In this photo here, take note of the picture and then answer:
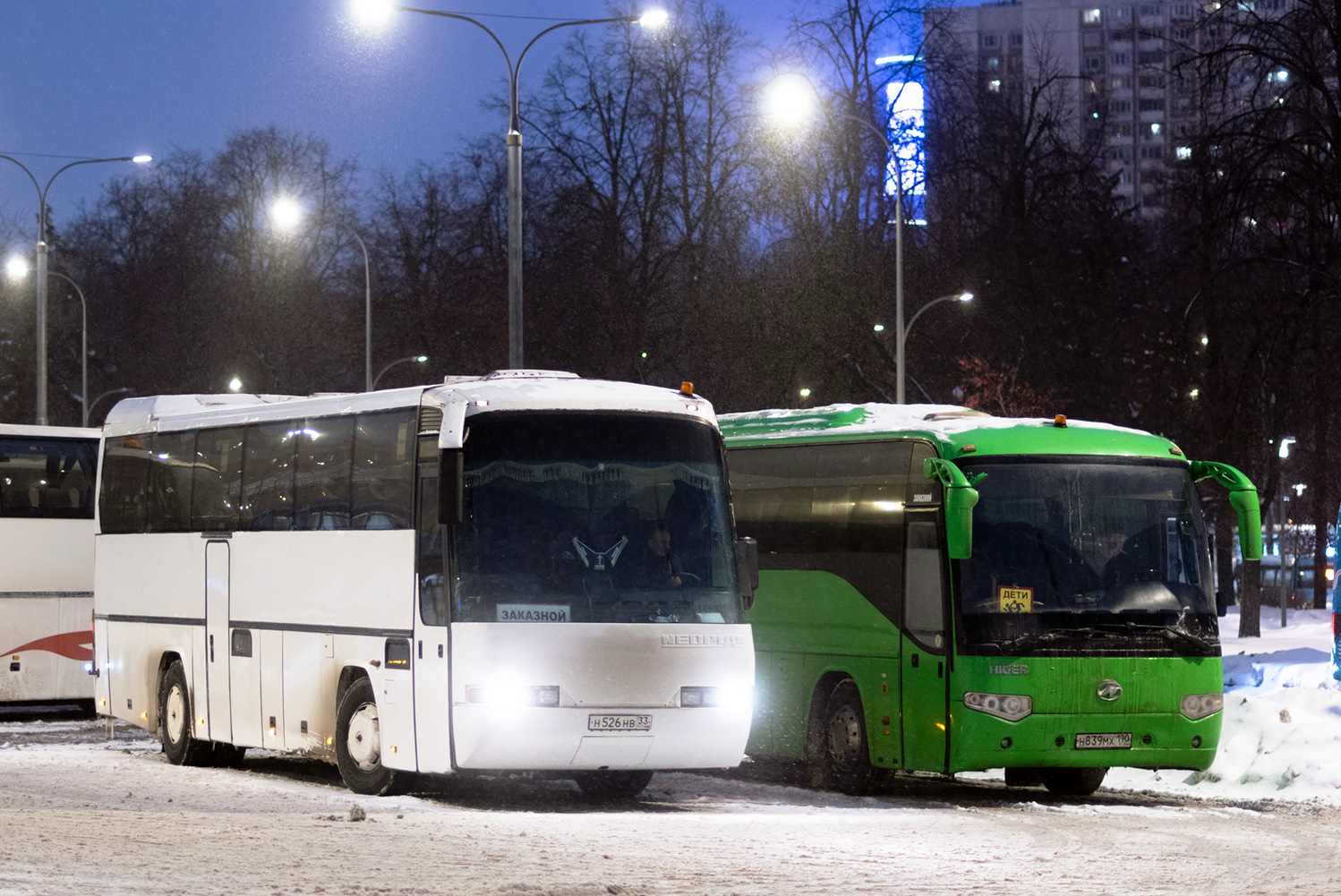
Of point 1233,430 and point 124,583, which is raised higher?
point 1233,430

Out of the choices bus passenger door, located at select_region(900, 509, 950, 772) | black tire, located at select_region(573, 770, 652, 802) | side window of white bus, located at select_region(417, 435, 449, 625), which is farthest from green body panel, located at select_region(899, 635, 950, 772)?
side window of white bus, located at select_region(417, 435, 449, 625)

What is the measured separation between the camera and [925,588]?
1620cm

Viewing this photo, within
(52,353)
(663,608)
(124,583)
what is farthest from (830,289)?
(52,353)

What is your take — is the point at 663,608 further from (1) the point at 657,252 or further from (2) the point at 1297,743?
(1) the point at 657,252

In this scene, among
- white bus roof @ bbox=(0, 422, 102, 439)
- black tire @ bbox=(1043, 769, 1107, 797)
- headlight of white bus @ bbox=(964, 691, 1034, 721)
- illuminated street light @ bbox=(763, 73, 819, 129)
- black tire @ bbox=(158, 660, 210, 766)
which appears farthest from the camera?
illuminated street light @ bbox=(763, 73, 819, 129)

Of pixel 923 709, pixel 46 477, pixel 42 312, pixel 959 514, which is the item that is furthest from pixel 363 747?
pixel 42 312

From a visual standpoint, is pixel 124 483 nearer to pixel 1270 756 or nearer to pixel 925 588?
pixel 925 588

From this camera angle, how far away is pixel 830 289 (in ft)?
157

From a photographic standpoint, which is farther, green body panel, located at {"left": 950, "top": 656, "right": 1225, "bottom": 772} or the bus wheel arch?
the bus wheel arch

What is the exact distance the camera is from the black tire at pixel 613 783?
50.7 ft

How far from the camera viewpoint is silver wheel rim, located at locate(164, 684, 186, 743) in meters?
18.6

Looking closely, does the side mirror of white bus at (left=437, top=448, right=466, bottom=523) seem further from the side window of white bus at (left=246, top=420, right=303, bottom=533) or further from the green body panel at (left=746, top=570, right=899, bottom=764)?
the green body panel at (left=746, top=570, right=899, bottom=764)

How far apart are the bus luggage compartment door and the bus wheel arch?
55 cm

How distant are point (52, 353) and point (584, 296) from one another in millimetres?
30450
